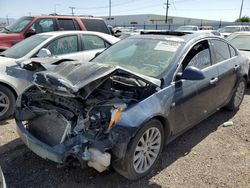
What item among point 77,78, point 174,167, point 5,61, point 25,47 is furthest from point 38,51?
point 174,167

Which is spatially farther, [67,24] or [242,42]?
[67,24]

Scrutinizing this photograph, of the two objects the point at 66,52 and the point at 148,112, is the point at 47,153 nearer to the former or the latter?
the point at 148,112

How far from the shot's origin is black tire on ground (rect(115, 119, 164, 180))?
2.64 metres

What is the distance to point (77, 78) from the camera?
260cm

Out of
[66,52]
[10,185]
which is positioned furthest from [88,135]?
[66,52]

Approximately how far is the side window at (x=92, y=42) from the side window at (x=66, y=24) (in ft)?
6.75

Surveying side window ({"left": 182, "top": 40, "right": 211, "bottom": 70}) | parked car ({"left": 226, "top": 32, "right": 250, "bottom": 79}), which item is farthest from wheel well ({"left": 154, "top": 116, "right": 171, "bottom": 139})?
parked car ({"left": 226, "top": 32, "right": 250, "bottom": 79})

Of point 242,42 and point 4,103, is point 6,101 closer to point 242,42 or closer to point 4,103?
point 4,103

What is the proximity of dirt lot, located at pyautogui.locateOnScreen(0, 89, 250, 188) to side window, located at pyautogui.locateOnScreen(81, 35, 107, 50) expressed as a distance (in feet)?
8.96

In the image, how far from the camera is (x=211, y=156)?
11.6 ft

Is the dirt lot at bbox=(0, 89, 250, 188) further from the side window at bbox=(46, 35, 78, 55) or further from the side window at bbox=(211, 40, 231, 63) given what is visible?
the side window at bbox=(46, 35, 78, 55)

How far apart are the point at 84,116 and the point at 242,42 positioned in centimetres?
701

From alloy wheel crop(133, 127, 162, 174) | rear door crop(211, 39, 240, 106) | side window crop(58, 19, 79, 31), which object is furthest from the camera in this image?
side window crop(58, 19, 79, 31)

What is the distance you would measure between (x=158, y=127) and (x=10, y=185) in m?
1.85
